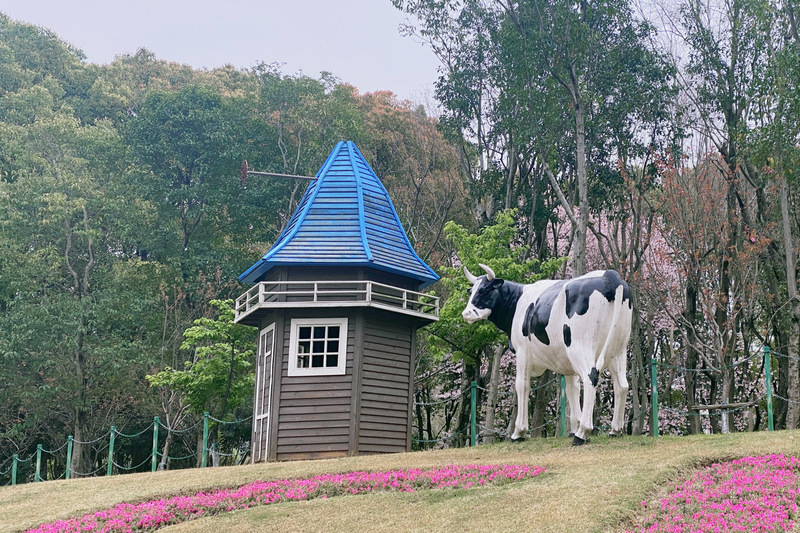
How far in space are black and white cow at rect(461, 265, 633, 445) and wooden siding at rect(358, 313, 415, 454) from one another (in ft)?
15.1

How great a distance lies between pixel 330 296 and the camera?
21.9m

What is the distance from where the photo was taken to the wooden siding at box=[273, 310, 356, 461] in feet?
68.0

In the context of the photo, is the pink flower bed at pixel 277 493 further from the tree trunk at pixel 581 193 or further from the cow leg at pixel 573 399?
the tree trunk at pixel 581 193

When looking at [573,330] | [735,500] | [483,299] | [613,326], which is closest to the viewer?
[735,500]

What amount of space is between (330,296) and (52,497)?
777 cm

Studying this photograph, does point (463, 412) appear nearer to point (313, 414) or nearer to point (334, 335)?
point (334, 335)

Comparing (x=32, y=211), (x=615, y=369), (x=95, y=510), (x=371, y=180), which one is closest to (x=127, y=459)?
(x=32, y=211)

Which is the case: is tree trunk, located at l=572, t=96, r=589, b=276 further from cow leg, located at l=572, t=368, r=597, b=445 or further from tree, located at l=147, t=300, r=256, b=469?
tree, located at l=147, t=300, r=256, b=469

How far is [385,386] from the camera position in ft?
71.3

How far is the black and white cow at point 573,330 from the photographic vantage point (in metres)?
15.5

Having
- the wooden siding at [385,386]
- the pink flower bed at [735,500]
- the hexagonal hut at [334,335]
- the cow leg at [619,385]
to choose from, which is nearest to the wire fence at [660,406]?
the cow leg at [619,385]

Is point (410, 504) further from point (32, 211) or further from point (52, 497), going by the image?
point (32, 211)

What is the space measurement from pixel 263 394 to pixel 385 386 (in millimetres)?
3119

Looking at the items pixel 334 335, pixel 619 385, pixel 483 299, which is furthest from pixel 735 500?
pixel 334 335
